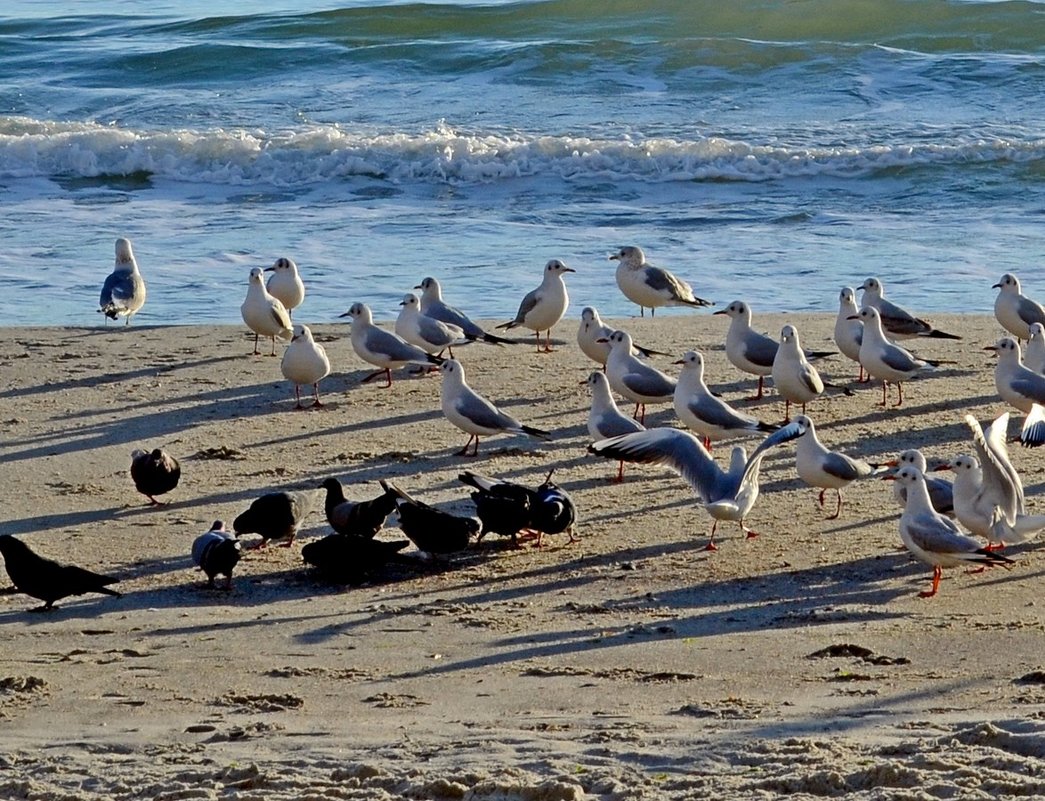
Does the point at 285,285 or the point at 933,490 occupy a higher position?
the point at 285,285

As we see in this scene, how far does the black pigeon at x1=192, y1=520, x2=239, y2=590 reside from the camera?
291 inches

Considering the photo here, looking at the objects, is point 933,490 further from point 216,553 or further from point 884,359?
point 216,553

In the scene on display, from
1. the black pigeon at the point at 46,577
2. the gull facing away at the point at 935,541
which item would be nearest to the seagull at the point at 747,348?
the gull facing away at the point at 935,541

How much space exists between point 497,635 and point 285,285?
22.3ft

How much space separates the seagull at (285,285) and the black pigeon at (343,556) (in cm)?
582

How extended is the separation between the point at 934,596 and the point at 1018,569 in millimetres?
591

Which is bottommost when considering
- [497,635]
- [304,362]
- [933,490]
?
[497,635]

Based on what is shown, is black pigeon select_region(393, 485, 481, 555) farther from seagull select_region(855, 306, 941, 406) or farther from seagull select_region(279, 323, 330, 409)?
seagull select_region(855, 306, 941, 406)

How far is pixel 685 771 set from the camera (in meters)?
5.16

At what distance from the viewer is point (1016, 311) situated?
12.1 m

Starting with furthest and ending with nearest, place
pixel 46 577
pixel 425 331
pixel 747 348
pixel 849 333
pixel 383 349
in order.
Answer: pixel 425 331 < pixel 849 333 < pixel 383 349 < pixel 747 348 < pixel 46 577

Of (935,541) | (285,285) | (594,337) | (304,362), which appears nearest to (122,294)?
(285,285)

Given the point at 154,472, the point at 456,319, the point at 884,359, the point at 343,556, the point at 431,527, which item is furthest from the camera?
the point at 456,319

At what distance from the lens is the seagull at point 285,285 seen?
13242mm
